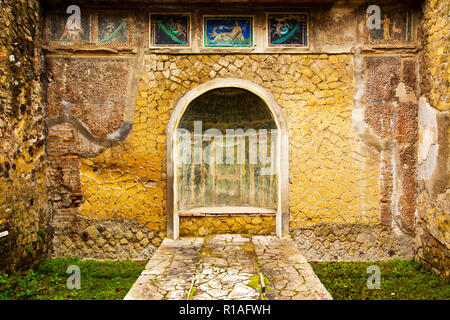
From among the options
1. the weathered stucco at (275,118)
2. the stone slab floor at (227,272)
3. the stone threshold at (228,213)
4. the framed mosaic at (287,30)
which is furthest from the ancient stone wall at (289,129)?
the stone slab floor at (227,272)

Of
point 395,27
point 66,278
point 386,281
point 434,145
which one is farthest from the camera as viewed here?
point 395,27

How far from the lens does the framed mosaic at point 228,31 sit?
4.92 metres

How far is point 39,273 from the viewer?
449cm

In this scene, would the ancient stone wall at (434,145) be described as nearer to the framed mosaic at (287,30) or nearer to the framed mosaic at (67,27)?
the framed mosaic at (287,30)

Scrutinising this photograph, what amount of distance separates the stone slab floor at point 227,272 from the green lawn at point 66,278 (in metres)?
0.55

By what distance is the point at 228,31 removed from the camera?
494 centimetres

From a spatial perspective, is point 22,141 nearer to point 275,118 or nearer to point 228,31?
point 228,31

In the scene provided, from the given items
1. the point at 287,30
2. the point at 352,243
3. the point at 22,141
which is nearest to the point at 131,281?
the point at 22,141

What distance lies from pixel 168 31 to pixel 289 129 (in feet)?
8.08

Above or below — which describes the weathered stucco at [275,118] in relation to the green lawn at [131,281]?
above

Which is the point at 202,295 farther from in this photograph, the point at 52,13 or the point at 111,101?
the point at 52,13

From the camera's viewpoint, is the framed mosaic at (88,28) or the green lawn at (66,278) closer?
the green lawn at (66,278)

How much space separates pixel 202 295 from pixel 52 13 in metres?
4.73

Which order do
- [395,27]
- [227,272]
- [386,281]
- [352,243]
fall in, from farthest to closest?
[352,243]
[395,27]
[386,281]
[227,272]
